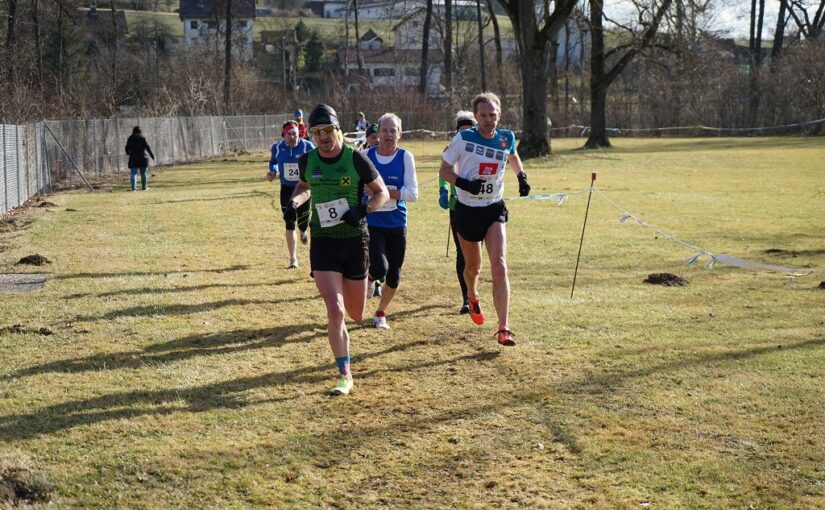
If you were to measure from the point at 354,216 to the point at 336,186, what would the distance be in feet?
1.04

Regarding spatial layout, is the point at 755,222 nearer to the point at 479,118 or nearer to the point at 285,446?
the point at 479,118

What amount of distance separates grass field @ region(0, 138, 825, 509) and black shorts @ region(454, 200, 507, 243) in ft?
3.58

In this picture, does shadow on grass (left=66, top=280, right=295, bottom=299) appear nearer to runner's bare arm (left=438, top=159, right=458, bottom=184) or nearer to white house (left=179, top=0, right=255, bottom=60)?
runner's bare arm (left=438, top=159, right=458, bottom=184)

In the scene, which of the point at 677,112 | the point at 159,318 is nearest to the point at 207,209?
the point at 159,318

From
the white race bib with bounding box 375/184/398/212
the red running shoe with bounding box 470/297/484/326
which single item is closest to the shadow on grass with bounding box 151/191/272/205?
the white race bib with bounding box 375/184/398/212

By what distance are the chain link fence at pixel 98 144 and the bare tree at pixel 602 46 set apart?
62.6 feet

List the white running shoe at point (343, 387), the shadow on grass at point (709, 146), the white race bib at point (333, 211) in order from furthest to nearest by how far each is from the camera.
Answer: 1. the shadow on grass at point (709, 146)
2. the white running shoe at point (343, 387)
3. the white race bib at point (333, 211)

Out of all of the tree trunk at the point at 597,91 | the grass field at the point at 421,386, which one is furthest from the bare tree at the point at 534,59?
the grass field at the point at 421,386

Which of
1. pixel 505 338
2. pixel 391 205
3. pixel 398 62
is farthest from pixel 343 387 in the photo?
pixel 398 62

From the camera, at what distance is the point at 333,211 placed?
23.0 feet

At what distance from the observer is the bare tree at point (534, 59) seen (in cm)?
3678

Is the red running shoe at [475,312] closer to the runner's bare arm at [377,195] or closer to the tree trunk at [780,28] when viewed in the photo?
the runner's bare arm at [377,195]

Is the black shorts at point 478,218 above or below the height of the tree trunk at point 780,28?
below

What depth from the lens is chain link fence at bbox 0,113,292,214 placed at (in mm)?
22156
